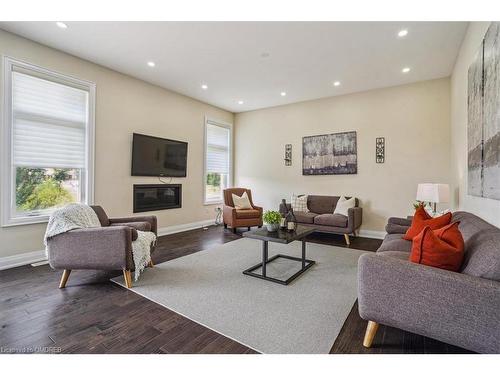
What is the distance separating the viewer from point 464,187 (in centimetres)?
302

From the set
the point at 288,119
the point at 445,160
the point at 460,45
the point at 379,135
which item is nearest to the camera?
the point at 460,45

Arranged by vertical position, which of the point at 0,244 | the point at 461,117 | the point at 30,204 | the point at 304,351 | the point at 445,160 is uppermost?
the point at 461,117

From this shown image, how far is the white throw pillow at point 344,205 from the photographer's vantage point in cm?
471

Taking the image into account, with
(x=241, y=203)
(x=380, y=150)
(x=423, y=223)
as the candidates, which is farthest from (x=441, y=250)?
(x=241, y=203)

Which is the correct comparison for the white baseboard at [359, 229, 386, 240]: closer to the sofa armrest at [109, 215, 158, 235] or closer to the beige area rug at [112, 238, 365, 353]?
the beige area rug at [112, 238, 365, 353]

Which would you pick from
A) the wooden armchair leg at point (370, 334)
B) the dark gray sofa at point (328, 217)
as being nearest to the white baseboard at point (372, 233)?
Result: the dark gray sofa at point (328, 217)

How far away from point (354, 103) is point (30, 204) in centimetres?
573

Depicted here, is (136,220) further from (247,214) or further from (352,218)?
(352,218)

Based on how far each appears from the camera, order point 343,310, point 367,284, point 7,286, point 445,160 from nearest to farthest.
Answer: point 367,284 → point 343,310 → point 7,286 → point 445,160

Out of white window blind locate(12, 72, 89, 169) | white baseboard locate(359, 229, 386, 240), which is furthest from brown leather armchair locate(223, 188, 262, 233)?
white window blind locate(12, 72, 89, 169)

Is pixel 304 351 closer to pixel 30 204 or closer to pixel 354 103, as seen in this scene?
pixel 30 204

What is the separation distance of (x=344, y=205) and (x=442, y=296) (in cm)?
350

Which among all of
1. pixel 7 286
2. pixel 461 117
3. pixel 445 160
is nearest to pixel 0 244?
pixel 7 286

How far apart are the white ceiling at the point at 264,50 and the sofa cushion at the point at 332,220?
8.05 ft
